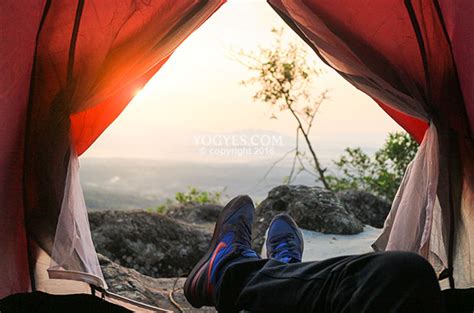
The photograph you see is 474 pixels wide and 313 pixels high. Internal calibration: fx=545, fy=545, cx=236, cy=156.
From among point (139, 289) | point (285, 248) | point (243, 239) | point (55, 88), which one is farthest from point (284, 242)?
point (55, 88)

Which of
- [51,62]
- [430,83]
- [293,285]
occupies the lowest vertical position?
[293,285]

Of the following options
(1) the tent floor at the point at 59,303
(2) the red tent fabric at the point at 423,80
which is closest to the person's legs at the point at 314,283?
(1) the tent floor at the point at 59,303

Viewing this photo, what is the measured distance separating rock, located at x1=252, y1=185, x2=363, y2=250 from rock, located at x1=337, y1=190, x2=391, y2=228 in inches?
21.4

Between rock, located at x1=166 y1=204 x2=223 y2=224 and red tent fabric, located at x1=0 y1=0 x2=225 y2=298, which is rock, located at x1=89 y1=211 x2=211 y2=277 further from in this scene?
red tent fabric, located at x1=0 y1=0 x2=225 y2=298

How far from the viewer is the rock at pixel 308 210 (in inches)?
127

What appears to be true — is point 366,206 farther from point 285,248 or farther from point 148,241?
point 285,248

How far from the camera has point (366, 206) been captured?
13.0 ft

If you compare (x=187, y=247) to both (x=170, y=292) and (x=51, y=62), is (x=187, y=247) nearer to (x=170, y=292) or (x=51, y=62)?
(x=170, y=292)

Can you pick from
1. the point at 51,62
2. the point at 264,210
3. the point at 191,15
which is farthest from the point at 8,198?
the point at 264,210

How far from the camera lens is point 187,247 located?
10.4 ft

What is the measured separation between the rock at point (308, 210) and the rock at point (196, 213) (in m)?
0.94

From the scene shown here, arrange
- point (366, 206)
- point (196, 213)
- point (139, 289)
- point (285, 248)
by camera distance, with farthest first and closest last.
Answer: point (196, 213), point (366, 206), point (139, 289), point (285, 248)

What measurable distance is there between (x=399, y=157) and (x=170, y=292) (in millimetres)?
3021

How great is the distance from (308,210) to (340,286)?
217cm
